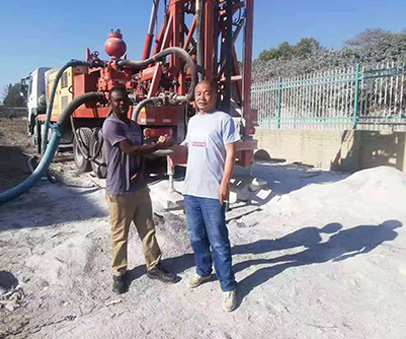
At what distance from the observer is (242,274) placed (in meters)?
3.43

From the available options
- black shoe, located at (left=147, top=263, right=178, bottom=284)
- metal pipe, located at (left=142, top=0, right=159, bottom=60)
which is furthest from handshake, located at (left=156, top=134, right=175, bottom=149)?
metal pipe, located at (left=142, top=0, right=159, bottom=60)

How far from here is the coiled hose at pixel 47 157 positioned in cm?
595

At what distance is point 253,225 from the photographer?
495 centimetres

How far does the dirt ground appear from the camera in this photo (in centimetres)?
266

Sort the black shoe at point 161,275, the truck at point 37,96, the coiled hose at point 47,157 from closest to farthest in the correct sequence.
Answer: the black shoe at point 161,275
the coiled hose at point 47,157
the truck at point 37,96

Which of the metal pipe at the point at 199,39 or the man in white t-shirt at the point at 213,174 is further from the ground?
the metal pipe at the point at 199,39

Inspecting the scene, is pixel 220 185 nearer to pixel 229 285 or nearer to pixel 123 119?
pixel 229 285

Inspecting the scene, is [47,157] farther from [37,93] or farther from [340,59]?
[340,59]

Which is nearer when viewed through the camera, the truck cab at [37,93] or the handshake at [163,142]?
the handshake at [163,142]

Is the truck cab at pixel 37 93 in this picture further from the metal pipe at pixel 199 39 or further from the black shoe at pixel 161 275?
the black shoe at pixel 161 275

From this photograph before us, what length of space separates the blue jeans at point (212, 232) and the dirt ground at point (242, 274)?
257mm

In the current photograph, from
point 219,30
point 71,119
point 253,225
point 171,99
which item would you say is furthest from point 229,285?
point 71,119

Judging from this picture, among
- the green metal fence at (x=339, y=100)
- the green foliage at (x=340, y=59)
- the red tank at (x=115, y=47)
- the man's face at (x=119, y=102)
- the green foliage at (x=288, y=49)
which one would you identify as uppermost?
the green foliage at (x=288, y=49)

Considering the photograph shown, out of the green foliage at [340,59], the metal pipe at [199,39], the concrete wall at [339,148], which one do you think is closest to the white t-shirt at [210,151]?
the metal pipe at [199,39]
